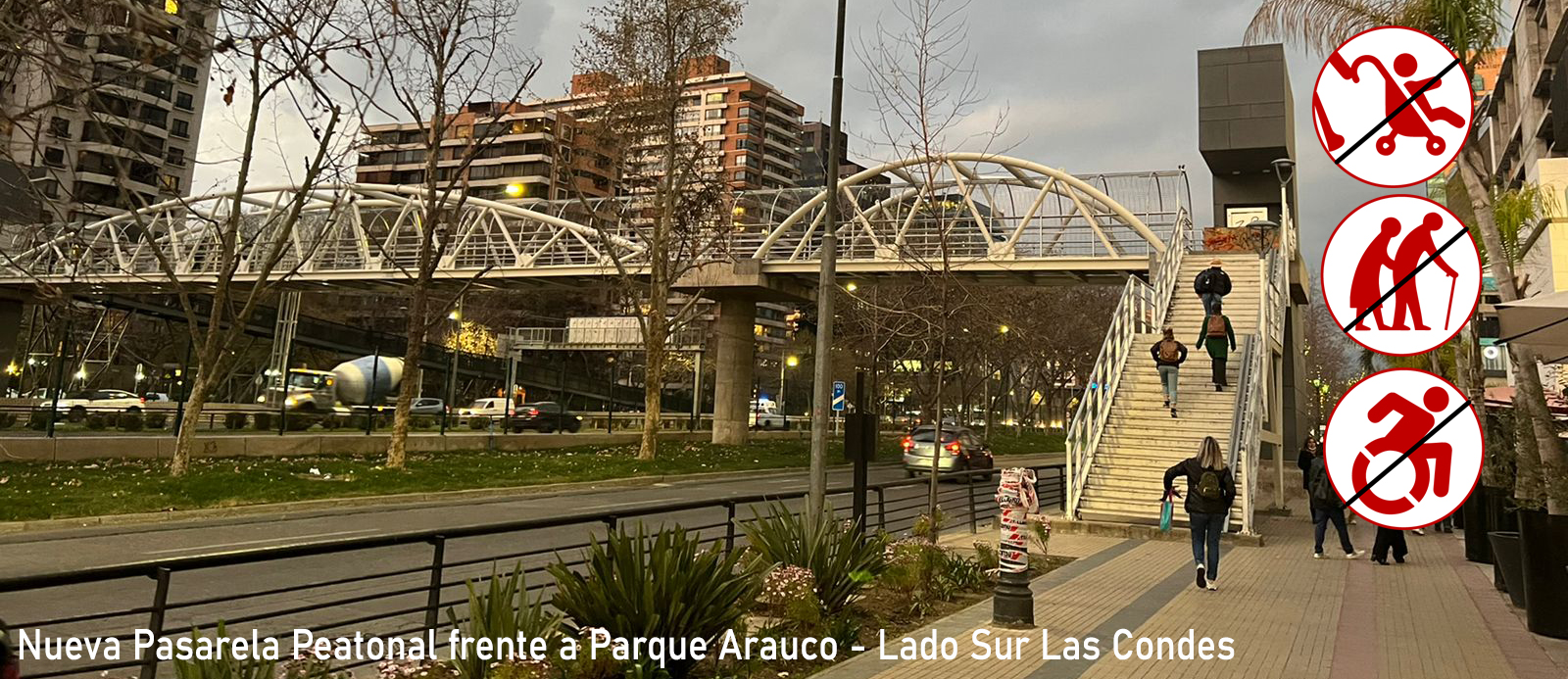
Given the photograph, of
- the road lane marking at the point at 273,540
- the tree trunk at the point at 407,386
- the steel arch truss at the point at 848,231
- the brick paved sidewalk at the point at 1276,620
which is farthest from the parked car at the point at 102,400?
the brick paved sidewalk at the point at 1276,620

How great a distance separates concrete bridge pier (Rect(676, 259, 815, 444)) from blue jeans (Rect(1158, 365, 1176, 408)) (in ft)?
76.8

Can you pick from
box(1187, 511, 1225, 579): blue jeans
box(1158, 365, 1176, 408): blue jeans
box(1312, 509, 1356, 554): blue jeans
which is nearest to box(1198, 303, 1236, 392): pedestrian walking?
box(1158, 365, 1176, 408): blue jeans

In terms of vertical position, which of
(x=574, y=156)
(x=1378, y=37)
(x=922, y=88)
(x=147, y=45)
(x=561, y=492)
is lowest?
(x=561, y=492)

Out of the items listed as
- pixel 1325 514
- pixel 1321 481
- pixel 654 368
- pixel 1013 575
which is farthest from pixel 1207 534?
pixel 654 368

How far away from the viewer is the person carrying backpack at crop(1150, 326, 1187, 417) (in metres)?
16.6

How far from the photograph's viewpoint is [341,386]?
154 ft

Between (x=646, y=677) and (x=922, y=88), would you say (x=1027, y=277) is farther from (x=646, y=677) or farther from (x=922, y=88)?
(x=646, y=677)

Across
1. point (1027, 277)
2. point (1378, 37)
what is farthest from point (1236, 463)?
point (1027, 277)

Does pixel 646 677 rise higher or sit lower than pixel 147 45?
lower

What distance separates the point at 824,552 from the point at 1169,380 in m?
10.9

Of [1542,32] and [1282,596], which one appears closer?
[1282,596]

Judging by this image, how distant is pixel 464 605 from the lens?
8984 millimetres

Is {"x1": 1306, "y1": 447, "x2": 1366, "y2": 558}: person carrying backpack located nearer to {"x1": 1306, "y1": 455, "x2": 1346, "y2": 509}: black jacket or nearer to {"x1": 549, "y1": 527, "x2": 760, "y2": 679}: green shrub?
{"x1": 1306, "y1": 455, "x2": 1346, "y2": 509}: black jacket

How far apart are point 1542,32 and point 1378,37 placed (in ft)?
113
